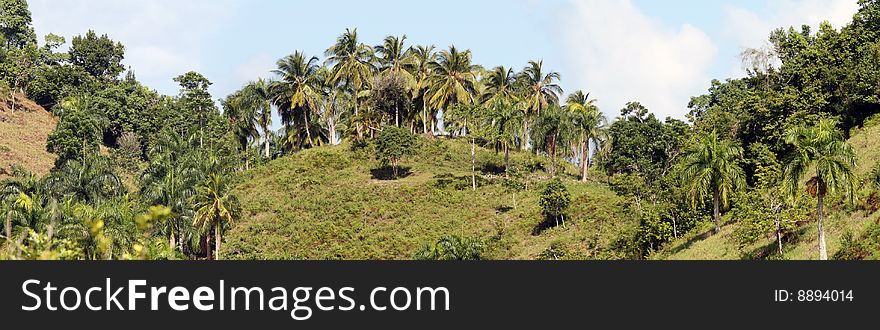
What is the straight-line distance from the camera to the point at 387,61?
103m

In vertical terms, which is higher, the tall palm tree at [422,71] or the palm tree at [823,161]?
the tall palm tree at [422,71]

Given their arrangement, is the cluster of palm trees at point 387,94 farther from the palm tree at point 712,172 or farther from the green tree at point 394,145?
the palm tree at point 712,172

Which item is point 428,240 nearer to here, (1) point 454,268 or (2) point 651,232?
(2) point 651,232

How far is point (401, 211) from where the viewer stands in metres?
79.1

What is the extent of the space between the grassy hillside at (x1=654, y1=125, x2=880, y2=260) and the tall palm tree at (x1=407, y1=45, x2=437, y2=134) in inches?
1725

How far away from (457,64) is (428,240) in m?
30.6

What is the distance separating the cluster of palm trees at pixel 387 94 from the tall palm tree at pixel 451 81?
0.31 feet

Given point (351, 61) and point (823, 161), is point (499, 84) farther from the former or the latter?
point (823, 161)

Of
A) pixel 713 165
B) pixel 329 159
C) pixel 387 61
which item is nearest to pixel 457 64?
pixel 387 61

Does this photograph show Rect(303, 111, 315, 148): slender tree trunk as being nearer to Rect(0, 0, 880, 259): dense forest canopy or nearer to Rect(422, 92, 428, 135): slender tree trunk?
Rect(0, 0, 880, 259): dense forest canopy

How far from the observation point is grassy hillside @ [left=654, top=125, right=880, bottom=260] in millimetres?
46375

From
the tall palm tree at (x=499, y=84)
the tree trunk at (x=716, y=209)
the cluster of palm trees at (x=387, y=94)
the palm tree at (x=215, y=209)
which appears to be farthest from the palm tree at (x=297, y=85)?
the tree trunk at (x=716, y=209)

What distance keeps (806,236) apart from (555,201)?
2416 cm

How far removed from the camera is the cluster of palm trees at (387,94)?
322 feet
